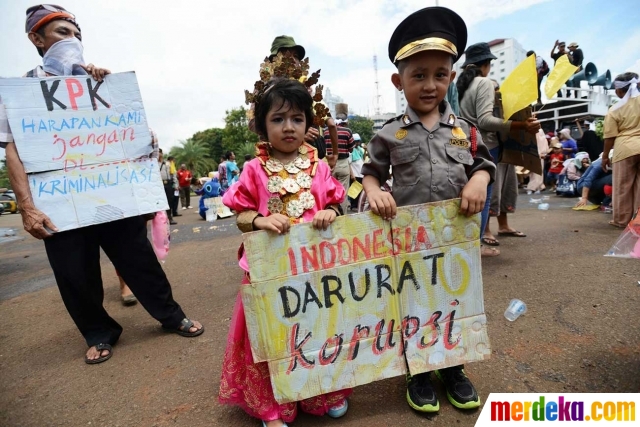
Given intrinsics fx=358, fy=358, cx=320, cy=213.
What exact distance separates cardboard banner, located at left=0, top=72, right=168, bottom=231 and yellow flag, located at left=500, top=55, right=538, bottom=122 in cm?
289

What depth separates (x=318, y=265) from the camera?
5.08 feet

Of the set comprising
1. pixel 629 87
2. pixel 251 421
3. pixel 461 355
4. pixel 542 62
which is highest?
pixel 542 62

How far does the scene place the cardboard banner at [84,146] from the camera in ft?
7.47

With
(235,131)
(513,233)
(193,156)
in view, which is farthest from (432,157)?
(193,156)

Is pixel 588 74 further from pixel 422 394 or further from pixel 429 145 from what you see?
pixel 422 394

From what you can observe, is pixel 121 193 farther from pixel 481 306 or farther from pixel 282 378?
pixel 481 306

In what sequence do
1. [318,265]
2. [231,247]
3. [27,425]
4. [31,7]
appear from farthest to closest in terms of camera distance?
1. [231,247]
2. [31,7]
3. [27,425]
4. [318,265]

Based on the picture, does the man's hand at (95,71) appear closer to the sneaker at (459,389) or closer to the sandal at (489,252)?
the sneaker at (459,389)

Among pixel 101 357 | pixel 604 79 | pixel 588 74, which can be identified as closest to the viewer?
pixel 101 357

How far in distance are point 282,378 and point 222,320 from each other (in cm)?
152

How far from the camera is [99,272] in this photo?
2.57 meters

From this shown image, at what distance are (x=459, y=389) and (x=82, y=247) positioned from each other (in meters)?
2.48

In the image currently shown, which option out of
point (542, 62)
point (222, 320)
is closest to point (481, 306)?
point (222, 320)

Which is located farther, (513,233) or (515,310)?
(513,233)
